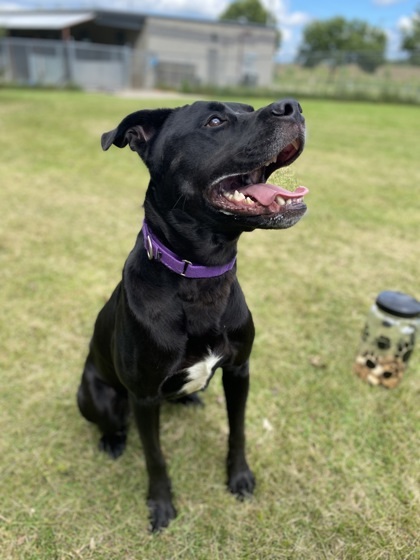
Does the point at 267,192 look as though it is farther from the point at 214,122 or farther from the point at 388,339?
the point at 388,339

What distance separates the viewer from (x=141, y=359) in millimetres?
1781

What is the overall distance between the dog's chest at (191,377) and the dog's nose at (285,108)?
Answer: 0.97m

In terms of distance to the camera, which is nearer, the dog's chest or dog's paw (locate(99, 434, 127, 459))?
the dog's chest

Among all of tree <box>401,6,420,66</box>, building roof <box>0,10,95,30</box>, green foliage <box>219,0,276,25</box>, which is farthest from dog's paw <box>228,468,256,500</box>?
green foliage <box>219,0,276,25</box>

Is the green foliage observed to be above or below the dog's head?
above

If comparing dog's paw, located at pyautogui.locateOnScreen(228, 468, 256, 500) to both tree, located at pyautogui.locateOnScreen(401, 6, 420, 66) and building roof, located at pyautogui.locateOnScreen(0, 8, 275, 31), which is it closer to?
building roof, located at pyautogui.locateOnScreen(0, 8, 275, 31)

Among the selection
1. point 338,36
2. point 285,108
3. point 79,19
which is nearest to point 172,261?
point 285,108

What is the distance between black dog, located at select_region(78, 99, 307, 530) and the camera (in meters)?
1.53

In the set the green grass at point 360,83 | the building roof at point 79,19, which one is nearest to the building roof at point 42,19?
the building roof at point 79,19

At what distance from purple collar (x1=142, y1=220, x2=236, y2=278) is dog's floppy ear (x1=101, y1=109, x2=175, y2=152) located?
15.8 inches

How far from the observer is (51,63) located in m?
23.0

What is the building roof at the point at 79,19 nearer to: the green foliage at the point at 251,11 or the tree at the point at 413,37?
the tree at the point at 413,37

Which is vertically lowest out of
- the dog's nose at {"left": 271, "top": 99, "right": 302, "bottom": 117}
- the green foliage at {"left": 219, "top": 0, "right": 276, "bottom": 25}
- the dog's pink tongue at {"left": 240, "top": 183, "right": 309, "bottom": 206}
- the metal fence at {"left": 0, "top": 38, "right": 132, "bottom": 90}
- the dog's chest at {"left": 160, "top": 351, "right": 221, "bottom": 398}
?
the metal fence at {"left": 0, "top": 38, "right": 132, "bottom": 90}

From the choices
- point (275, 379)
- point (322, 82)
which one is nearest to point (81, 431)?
point (275, 379)
